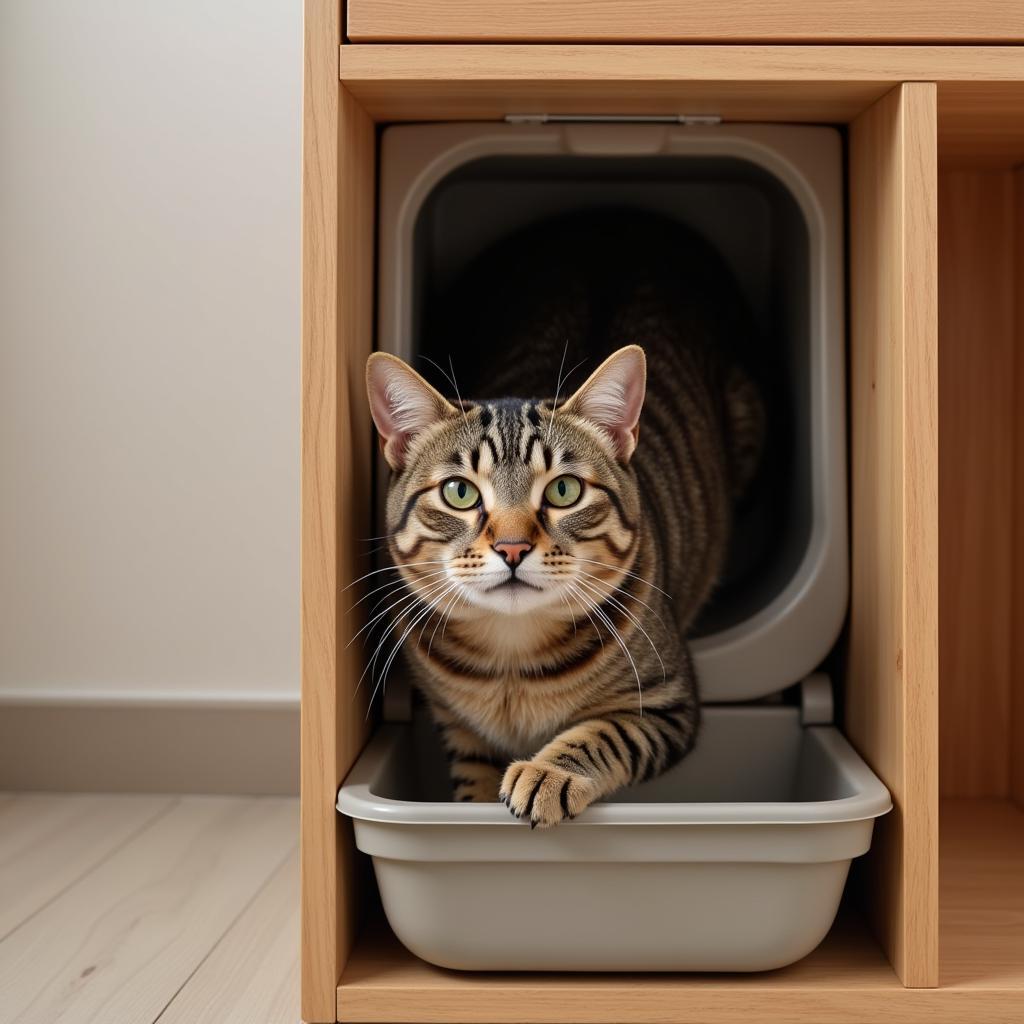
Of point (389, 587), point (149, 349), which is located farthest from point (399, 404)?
point (149, 349)

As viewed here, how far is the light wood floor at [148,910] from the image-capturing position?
3.50 feet

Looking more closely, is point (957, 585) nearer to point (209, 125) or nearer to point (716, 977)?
point (716, 977)

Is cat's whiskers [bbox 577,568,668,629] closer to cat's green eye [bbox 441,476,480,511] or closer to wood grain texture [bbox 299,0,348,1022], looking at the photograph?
cat's green eye [bbox 441,476,480,511]

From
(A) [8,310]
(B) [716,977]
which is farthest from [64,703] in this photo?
(B) [716,977]

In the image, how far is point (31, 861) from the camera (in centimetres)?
142

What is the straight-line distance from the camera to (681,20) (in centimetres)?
99

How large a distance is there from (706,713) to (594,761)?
12.5 inches

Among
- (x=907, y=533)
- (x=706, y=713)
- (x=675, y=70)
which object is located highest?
(x=675, y=70)

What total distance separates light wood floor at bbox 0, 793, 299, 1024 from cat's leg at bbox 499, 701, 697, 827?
32 centimetres

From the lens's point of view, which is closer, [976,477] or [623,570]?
[623,570]

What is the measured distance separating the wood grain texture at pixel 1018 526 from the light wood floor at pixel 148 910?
37.9 inches

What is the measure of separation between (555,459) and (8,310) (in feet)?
3.44

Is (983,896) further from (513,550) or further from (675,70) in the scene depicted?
(675,70)

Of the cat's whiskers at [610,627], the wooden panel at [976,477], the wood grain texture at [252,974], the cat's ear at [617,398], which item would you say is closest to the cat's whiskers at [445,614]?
the cat's whiskers at [610,627]
